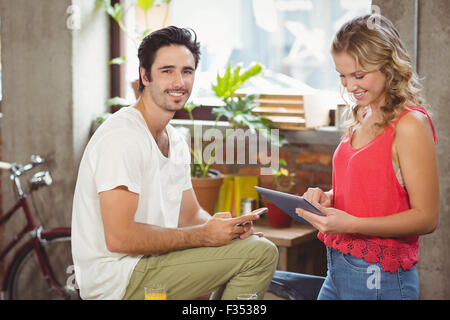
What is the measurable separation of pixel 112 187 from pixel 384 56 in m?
0.86

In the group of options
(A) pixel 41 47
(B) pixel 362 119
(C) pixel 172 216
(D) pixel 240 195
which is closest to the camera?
(B) pixel 362 119

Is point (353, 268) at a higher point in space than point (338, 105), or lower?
lower

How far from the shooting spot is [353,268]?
1.62 m

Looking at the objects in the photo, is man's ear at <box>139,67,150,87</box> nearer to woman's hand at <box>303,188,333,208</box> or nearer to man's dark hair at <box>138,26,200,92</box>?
man's dark hair at <box>138,26,200,92</box>

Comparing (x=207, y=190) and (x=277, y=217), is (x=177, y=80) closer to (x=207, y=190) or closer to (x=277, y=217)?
(x=207, y=190)

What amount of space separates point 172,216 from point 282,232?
834 mm

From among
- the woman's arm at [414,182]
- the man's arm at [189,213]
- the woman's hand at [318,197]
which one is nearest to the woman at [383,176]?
the woman's arm at [414,182]

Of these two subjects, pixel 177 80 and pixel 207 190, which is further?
pixel 207 190

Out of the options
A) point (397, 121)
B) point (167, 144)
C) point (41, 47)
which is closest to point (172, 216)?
point (167, 144)

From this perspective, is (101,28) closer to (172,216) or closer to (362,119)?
(172,216)

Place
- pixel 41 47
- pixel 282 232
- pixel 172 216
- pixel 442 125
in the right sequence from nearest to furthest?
pixel 172 216
pixel 442 125
pixel 282 232
pixel 41 47

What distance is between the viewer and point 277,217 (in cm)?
281

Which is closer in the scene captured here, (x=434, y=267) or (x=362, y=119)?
(x=362, y=119)

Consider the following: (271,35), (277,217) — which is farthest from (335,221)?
(271,35)
